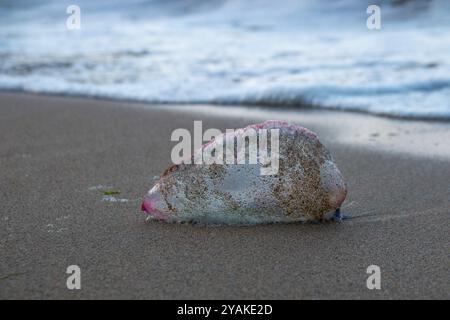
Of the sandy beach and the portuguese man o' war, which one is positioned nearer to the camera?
the sandy beach

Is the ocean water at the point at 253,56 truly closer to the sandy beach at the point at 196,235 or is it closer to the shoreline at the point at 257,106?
the shoreline at the point at 257,106

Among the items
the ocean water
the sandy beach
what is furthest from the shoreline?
the sandy beach

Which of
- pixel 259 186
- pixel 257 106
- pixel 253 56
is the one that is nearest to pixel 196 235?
pixel 259 186

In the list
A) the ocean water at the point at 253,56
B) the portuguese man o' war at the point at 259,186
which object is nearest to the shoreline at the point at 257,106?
the ocean water at the point at 253,56

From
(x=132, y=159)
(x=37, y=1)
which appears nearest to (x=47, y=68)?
(x=132, y=159)

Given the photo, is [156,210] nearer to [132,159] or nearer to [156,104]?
[132,159]

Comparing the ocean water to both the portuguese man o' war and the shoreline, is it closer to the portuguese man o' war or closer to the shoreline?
the shoreline

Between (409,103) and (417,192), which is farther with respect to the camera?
(409,103)

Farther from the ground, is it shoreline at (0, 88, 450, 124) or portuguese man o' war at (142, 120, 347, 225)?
shoreline at (0, 88, 450, 124)
